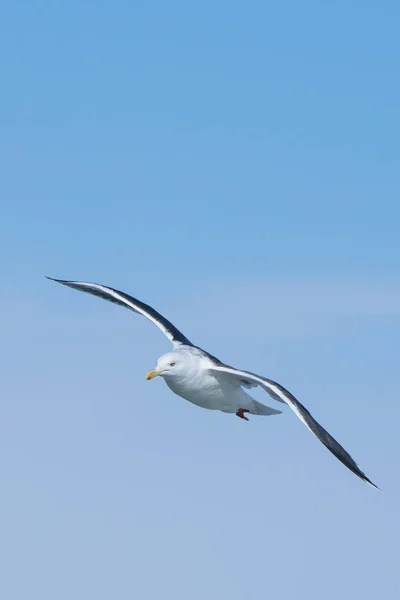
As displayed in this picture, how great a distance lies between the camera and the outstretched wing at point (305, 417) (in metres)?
19.8

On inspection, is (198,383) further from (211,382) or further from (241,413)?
(241,413)

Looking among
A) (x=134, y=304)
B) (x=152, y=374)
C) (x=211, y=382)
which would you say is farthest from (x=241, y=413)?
(x=134, y=304)

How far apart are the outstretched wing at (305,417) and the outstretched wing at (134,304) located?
347cm

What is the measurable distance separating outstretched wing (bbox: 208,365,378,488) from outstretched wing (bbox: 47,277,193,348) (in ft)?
11.4

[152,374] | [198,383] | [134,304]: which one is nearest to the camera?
[152,374]

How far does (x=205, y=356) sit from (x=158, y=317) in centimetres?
339

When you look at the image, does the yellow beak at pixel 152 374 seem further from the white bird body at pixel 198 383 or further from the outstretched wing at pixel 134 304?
the outstretched wing at pixel 134 304

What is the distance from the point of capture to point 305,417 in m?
20.3

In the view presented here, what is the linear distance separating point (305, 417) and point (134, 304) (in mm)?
7809

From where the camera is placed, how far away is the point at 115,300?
27688mm

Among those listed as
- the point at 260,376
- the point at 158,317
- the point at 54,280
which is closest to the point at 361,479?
the point at 260,376

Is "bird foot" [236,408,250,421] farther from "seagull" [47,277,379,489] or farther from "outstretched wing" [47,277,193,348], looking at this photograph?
"outstretched wing" [47,277,193,348]

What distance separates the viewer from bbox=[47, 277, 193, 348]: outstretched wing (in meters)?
25.6

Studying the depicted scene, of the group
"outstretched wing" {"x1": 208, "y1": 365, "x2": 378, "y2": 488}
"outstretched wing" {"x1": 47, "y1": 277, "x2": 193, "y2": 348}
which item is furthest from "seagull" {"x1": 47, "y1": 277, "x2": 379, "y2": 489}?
"outstretched wing" {"x1": 47, "y1": 277, "x2": 193, "y2": 348}
